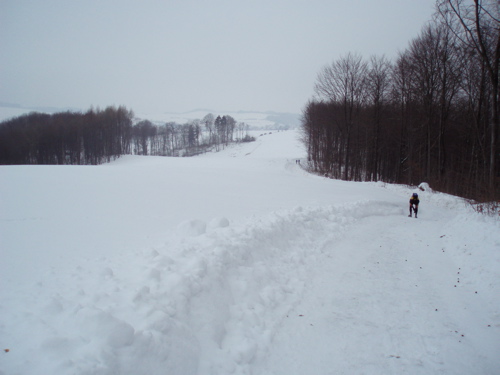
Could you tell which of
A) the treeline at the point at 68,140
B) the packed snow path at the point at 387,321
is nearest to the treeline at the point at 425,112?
the packed snow path at the point at 387,321

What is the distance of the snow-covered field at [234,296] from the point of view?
8.76 ft

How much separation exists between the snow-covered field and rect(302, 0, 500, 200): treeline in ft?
36.2

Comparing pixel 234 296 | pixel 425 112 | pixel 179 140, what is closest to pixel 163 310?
pixel 234 296

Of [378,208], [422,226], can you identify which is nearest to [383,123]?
[378,208]

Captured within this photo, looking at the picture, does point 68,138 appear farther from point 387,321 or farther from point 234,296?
point 387,321

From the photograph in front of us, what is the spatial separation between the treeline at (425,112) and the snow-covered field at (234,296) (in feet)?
36.2

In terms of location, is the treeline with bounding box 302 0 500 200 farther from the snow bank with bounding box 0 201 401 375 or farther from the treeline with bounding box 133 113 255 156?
the treeline with bounding box 133 113 255 156

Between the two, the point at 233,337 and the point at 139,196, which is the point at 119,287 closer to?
the point at 233,337

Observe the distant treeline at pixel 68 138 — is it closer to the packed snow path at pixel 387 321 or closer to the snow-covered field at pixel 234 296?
the snow-covered field at pixel 234 296

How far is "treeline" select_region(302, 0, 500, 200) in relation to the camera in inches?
697

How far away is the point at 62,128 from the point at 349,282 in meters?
71.4

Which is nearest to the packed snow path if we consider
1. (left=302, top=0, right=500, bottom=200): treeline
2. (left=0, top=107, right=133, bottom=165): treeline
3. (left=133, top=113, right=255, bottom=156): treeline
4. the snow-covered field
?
the snow-covered field

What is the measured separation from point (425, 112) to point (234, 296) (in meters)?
26.9

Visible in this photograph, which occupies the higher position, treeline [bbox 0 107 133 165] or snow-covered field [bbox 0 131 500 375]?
treeline [bbox 0 107 133 165]
